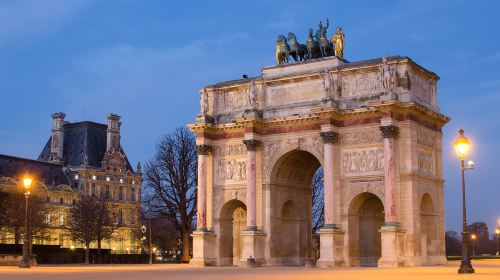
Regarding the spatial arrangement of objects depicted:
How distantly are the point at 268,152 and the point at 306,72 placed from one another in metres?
5.23

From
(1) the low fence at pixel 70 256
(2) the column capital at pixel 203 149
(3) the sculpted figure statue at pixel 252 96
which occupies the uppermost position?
(3) the sculpted figure statue at pixel 252 96

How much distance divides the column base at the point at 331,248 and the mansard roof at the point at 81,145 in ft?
229

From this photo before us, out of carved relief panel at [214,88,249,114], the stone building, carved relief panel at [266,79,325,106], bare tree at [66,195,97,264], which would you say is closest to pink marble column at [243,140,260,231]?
carved relief panel at [266,79,325,106]

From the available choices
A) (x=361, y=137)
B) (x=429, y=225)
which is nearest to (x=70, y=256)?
(x=361, y=137)

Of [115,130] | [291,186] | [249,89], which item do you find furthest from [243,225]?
[115,130]

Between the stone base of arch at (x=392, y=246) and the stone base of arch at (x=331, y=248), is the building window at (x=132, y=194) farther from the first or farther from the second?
the stone base of arch at (x=392, y=246)

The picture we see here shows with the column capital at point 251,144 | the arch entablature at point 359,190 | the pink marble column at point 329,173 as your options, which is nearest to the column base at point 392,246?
the arch entablature at point 359,190

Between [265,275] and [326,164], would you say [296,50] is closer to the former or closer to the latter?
[326,164]

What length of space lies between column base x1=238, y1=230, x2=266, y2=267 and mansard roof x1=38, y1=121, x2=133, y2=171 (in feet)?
216

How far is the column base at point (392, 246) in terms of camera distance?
40656 mm

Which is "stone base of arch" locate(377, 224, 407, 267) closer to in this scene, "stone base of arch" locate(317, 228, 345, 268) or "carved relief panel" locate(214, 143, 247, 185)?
"stone base of arch" locate(317, 228, 345, 268)

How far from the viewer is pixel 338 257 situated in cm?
4303

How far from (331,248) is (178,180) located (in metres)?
22.4

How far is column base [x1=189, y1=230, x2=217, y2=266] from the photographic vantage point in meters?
47.5
